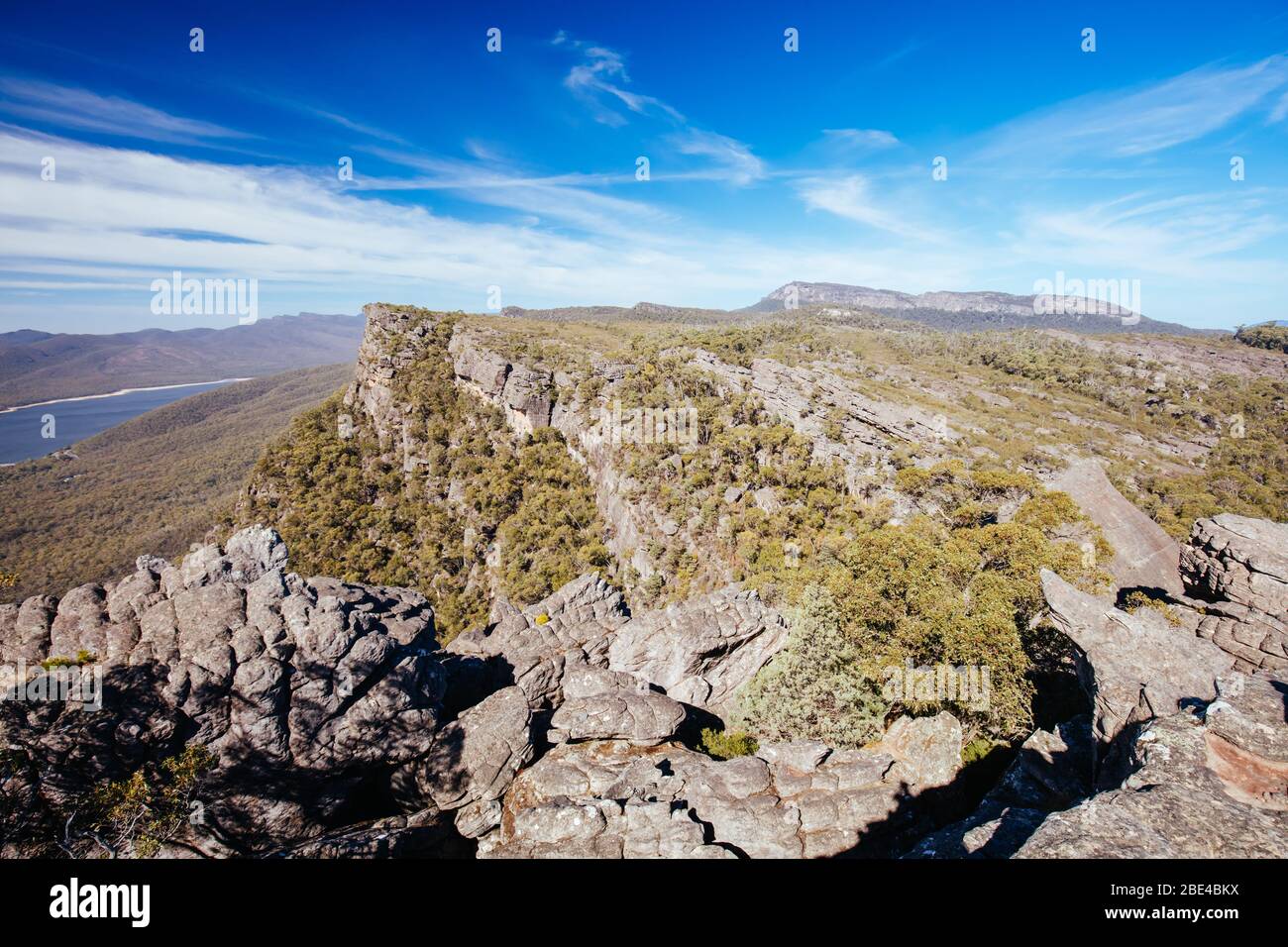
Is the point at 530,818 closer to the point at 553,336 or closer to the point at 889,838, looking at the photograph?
the point at 889,838

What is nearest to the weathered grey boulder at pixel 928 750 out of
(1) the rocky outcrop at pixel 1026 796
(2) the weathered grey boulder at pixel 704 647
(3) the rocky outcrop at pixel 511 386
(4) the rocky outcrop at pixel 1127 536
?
(1) the rocky outcrop at pixel 1026 796

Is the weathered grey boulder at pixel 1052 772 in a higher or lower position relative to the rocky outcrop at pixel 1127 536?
lower

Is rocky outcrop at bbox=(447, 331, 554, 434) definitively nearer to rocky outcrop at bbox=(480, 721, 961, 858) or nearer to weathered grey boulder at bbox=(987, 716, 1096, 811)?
rocky outcrop at bbox=(480, 721, 961, 858)

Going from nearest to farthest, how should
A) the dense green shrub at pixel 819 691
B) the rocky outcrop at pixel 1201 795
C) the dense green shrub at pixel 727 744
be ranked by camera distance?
the rocky outcrop at pixel 1201 795 < the dense green shrub at pixel 819 691 < the dense green shrub at pixel 727 744

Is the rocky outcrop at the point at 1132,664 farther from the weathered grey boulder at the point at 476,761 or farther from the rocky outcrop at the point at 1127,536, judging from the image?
the weathered grey boulder at the point at 476,761

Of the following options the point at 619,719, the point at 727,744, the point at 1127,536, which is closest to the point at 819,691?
the point at 727,744

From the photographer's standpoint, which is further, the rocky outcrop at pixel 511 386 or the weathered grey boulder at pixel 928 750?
the rocky outcrop at pixel 511 386
